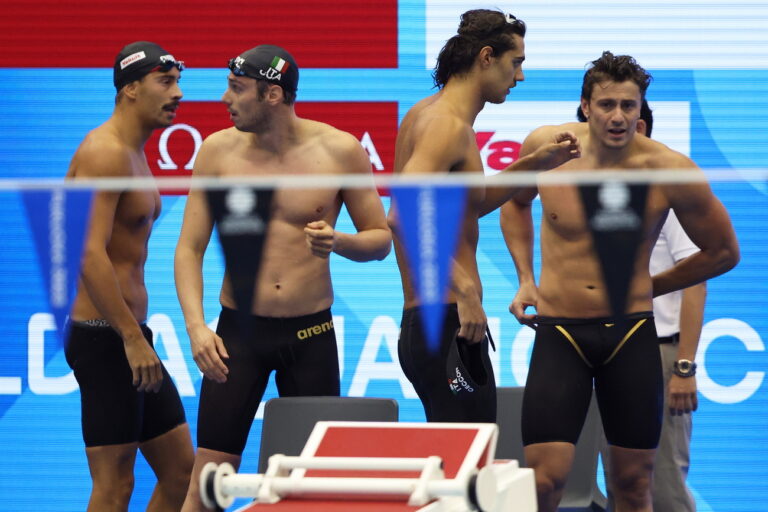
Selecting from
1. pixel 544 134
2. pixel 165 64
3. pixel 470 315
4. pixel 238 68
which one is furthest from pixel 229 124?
pixel 470 315

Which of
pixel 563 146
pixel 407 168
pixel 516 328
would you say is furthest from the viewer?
pixel 516 328

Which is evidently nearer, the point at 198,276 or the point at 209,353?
the point at 209,353

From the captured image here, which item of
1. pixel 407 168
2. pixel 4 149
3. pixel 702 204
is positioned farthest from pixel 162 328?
pixel 702 204

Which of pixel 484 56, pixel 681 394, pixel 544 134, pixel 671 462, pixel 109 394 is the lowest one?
pixel 671 462

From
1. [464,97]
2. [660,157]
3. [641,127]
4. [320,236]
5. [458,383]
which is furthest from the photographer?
[641,127]

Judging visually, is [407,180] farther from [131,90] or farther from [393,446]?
[131,90]

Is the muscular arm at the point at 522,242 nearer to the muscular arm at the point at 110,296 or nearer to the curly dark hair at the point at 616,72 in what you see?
the curly dark hair at the point at 616,72

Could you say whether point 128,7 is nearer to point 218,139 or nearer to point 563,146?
point 218,139

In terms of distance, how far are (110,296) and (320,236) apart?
831 mm

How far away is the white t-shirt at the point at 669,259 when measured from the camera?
4207mm

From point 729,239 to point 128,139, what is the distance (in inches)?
74.4

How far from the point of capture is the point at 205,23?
5.17 m

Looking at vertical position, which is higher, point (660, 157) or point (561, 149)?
point (561, 149)

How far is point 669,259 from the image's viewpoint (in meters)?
4.25
